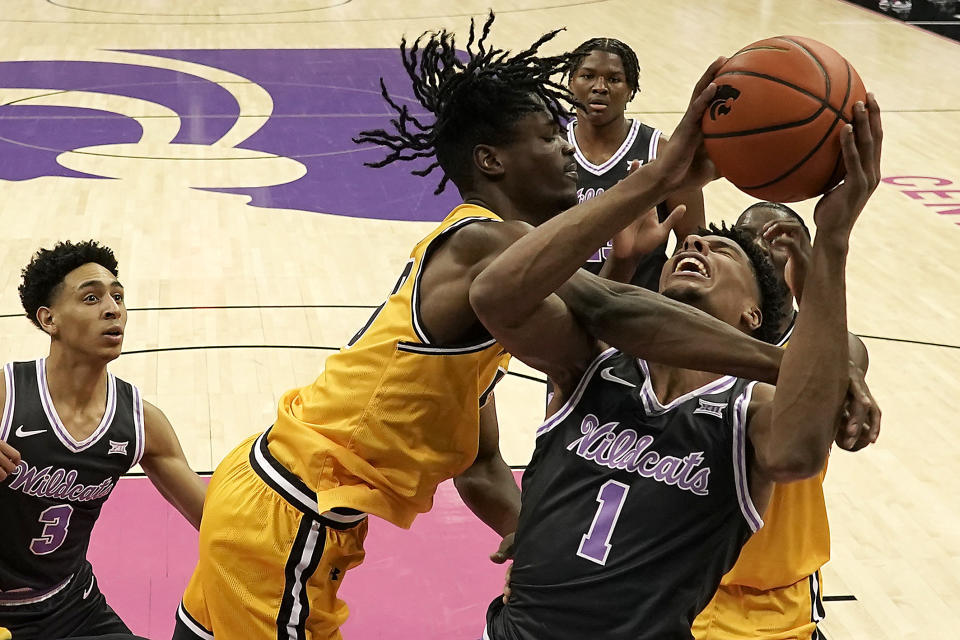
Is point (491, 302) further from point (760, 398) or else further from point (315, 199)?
point (315, 199)

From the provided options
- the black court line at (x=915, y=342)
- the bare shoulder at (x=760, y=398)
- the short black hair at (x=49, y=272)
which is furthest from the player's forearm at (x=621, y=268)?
→ the black court line at (x=915, y=342)

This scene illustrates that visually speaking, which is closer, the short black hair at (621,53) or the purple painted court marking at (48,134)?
the short black hair at (621,53)

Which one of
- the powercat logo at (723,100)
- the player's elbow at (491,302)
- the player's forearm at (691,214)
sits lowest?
the player's forearm at (691,214)

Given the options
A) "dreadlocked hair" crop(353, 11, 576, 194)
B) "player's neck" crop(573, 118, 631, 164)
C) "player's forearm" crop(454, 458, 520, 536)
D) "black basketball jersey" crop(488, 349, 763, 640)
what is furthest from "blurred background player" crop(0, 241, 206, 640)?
"player's neck" crop(573, 118, 631, 164)

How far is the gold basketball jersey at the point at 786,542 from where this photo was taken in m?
3.38

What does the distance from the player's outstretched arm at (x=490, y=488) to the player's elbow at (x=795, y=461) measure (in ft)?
3.87

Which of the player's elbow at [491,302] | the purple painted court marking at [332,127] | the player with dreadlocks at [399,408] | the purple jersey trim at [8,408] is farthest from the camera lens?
the purple painted court marking at [332,127]

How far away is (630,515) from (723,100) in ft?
2.86

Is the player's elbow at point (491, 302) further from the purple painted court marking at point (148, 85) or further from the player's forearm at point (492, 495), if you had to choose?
the purple painted court marking at point (148, 85)

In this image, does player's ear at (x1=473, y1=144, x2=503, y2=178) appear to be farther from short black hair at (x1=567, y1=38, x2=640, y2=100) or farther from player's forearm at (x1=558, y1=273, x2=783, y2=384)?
short black hair at (x1=567, y1=38, x2=640, y2=100)

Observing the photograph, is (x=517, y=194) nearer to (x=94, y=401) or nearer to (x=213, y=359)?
(x=94, y=401)

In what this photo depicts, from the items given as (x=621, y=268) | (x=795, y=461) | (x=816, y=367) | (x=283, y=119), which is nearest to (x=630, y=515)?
A: (x=795, y=461)

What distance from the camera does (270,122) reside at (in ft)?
39.0

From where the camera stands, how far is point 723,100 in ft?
8.28
